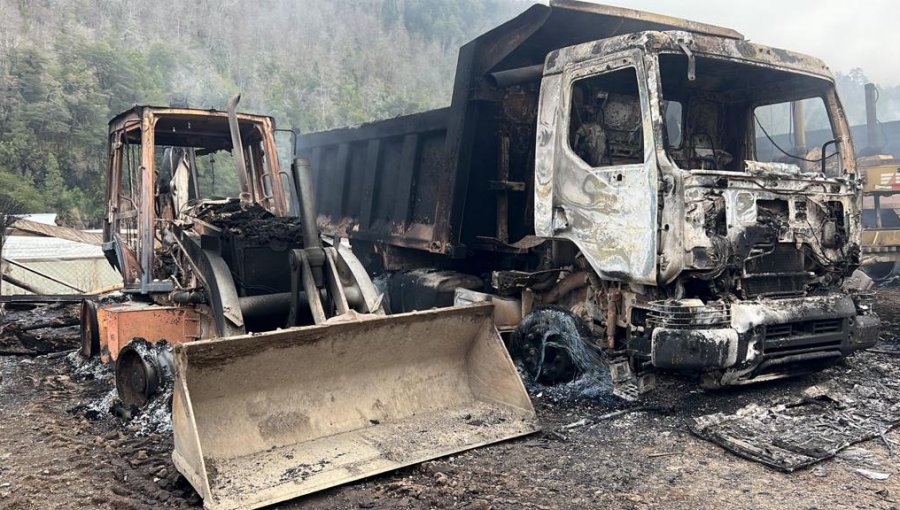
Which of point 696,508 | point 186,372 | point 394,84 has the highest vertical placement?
point 394,84

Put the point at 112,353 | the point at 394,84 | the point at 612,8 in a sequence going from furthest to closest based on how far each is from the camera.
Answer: the point at 394,84, the point at 612,8, the point at 112,353

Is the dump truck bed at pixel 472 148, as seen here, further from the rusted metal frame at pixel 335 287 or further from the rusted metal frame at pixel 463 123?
the rusted metal frame at pixel 335 287

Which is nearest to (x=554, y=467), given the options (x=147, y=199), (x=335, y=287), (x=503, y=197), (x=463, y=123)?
(x=335, y=287)

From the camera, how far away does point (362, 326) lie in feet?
13.5

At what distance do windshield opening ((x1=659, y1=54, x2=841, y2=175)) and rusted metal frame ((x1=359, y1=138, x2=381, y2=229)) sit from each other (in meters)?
3.35

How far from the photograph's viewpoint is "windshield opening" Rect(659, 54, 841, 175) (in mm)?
5160

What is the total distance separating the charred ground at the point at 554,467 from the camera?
132 inches

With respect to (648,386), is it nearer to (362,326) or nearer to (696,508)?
(696,508)

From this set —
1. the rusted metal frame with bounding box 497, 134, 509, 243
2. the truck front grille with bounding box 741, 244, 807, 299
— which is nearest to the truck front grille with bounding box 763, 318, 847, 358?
the truck front grille with bounding box 741, 244, 807, 299

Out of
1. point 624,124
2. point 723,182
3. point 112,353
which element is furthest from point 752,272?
point 112,353

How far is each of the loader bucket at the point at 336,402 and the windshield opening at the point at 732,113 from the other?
215 cm

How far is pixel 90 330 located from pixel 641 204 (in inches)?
186

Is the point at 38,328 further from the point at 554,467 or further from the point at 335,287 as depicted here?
the point at 554,467

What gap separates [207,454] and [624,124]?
3498 millimetres
